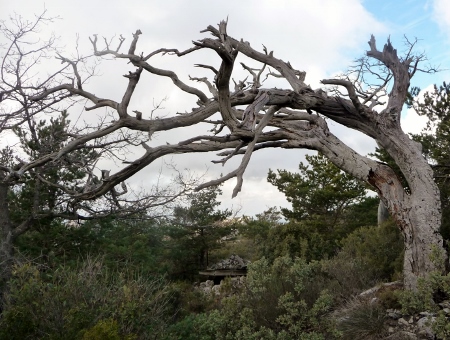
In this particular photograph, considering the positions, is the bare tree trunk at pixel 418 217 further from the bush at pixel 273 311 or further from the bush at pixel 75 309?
the bush at pixel 75 309

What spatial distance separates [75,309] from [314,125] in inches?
239

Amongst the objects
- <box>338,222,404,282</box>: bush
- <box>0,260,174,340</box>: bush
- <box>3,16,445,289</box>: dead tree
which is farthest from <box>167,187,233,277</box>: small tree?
<box>0,260,174,340</box>: bush

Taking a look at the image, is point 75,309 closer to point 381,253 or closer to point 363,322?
point 363,322

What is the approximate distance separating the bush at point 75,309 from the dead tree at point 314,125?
2659mm

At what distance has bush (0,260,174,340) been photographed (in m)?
6.16

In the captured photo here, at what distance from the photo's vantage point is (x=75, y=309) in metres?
6.18

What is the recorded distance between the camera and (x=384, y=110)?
10.5 meters

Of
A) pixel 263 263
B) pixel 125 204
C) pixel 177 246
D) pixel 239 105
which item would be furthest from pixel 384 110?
pixel 177 246

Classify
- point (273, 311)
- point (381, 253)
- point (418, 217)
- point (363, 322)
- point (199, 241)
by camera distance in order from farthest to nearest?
point (199, 241), point (381, 253), point (418, 217), point (363, 322), point (273, 311)

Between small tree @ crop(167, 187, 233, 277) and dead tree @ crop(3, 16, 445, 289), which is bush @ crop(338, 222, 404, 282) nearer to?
dead tree @ crop(3, 16, 445, 289)

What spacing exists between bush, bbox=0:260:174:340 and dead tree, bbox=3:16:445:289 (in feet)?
8.72

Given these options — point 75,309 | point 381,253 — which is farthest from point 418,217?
point 75,309

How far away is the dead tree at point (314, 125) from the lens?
9172 millimetres

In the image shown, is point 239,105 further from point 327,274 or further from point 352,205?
point 352,205
